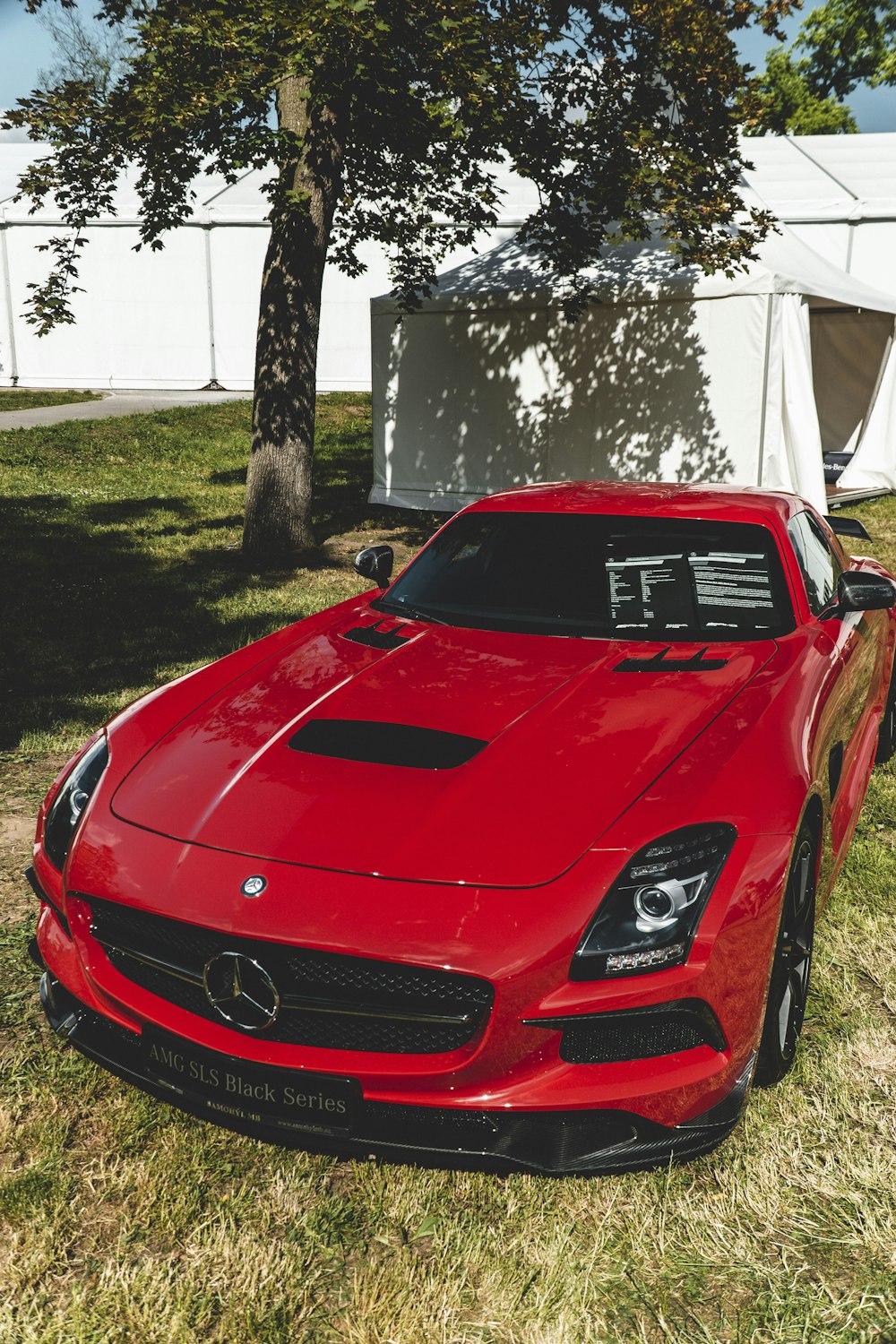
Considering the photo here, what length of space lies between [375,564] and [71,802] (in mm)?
1718

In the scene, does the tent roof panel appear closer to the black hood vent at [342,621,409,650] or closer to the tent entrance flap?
the tent entrance flap

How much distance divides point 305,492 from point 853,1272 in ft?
29.2

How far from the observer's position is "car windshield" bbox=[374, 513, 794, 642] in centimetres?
357

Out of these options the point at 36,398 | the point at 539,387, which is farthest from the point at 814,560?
the point at 36,398

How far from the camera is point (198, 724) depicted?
3049 millimetres

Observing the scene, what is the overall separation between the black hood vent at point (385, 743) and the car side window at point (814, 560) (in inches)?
63.6

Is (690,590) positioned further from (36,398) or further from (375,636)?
(36,398)

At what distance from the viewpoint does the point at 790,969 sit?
272cm

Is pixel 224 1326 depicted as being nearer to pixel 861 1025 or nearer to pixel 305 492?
pixel 861 1025

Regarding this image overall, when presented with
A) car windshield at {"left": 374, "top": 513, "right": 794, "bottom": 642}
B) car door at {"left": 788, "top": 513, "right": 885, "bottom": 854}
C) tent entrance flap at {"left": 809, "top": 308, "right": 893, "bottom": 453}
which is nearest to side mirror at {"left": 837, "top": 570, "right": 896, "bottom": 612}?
car door at {"left": 788, "top": 513, "right": 885, "bottom": 854}

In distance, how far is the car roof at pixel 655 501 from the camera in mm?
3908

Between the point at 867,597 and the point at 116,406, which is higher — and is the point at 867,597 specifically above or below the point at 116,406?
below

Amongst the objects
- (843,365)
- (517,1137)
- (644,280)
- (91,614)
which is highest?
(644,280)

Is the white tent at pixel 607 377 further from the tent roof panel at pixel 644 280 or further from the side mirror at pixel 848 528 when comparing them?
the side mirror at pixel 848 528
